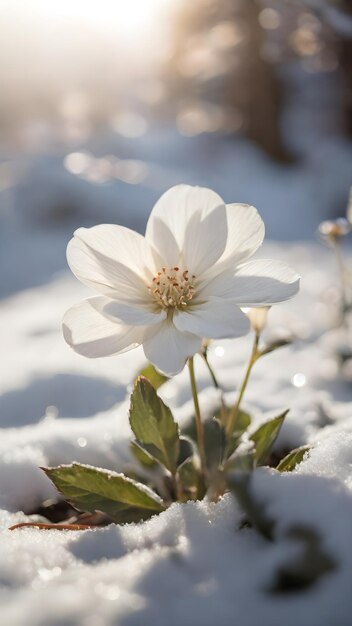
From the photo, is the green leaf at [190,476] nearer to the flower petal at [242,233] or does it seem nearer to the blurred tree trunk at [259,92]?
the flower petal at [242,233]

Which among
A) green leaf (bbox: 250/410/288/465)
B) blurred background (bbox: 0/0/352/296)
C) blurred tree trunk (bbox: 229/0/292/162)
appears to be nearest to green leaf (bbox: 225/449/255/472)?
green leaf (bbox: 250/410/288/465)

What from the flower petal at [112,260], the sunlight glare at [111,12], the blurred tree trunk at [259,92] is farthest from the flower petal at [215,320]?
the sunlight glare at [111,12]

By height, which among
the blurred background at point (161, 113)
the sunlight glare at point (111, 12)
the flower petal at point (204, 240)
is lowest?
the blurred background at point (161, 113)

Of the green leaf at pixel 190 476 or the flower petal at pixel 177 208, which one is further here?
the green leaf at pixel 190 476

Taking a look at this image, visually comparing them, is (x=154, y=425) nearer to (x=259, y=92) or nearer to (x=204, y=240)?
(x=204, y=240)

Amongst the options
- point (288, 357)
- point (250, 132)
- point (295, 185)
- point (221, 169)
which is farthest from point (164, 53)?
point (288, 357)

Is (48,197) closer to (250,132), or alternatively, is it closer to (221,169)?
(221,169)

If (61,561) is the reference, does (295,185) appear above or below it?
below
